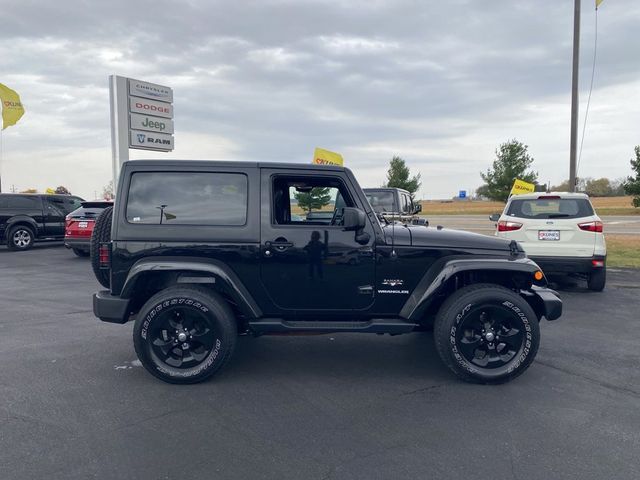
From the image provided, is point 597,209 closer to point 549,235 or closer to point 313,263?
point 549,235

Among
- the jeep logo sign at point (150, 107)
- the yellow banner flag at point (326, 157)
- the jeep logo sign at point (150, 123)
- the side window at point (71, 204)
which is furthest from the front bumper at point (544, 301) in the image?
the jeep logo sign at point (150, 107)

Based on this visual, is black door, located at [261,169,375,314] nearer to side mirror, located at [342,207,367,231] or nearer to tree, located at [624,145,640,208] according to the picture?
side mirror, located at [342,207,367,231]

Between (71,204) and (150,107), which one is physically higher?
(150,107)

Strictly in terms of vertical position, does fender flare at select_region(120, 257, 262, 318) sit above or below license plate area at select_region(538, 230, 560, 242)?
below

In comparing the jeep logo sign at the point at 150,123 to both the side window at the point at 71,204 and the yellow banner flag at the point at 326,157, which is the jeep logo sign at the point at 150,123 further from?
the yellow banner flag at the point at 326,157

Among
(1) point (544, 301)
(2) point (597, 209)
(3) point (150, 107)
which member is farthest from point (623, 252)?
(2) point (597, 209)

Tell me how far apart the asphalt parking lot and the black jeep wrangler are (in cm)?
38

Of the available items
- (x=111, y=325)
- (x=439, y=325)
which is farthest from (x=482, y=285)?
(x=111, y=325)

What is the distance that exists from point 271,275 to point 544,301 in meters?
2.45

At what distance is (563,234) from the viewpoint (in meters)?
7.92

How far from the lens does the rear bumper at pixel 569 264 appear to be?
25.6 feet

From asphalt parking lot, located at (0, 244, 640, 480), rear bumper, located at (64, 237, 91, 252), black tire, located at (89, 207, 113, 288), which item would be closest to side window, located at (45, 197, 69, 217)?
rear bumper, located at (64, 237, 91, 252)

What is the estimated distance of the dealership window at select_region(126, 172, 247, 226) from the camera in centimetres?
424

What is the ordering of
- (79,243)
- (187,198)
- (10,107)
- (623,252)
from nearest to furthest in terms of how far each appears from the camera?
(187,198) → (79,243) → (623,252) → (10,107)
